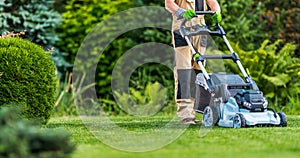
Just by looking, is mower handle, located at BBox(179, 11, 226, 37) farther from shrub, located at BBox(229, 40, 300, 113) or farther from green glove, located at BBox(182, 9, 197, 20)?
shrub, located at BBox(229, 40, 300, 113)

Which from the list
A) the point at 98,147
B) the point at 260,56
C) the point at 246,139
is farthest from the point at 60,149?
the point at 260,56

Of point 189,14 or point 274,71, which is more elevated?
point 189,14

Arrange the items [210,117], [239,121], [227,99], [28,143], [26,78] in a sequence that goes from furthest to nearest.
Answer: [26,78], [210,117], [227,99], [239,121], [28,143]

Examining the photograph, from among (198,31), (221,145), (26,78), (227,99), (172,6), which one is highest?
(172,6)

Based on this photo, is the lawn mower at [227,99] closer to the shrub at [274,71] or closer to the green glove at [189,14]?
the green glove at [189,14]

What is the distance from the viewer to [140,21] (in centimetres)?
1245

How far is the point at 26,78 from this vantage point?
7.29m

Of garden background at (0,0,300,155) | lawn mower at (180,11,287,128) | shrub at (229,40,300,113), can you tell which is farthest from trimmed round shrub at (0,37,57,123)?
shrub at (229,40,300,113)

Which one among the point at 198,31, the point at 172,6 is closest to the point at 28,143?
the point at 198,31

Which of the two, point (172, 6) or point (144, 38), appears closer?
point (172, 6)

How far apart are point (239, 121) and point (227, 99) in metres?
0.29

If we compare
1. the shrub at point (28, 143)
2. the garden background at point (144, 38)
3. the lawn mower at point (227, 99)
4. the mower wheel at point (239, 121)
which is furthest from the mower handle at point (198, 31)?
the garden background at point (144, 38)

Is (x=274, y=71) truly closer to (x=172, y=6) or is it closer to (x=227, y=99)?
(x=172, y=6)

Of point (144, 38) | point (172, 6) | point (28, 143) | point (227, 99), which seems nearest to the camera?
point (28, 143)
